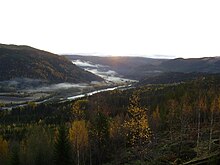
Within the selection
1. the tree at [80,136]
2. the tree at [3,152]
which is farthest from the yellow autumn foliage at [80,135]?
the tree at [3,152]

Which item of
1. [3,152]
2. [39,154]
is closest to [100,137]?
[39,154]

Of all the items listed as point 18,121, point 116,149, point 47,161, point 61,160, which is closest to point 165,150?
point 116,149

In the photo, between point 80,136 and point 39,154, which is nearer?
point 80,136

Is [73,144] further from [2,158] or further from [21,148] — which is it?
[2,158]

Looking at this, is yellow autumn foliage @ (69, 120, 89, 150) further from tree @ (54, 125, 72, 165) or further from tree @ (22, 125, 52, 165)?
tree @ (54, 125, 72, 165)

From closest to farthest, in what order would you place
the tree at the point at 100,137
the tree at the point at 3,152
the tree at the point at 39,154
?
the tree at the point at 100,137 < the tree at the point at 39,154 < the tree at the point at 3,152

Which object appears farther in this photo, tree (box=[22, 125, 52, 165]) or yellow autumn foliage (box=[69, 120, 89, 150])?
tree (box=[22, 125, 52, 165])

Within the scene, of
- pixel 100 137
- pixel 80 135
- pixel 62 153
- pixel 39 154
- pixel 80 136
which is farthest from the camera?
pixel 39 154

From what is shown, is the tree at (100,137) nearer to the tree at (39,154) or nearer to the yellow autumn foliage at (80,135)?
the yellow autumn foliage at (80,135)

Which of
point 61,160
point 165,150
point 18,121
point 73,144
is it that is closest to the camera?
point 61,160

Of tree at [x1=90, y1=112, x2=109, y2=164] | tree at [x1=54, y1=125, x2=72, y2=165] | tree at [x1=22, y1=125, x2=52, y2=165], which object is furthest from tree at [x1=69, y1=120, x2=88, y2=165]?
tree at [x1=54, y1=125, x2=72, y2=165]

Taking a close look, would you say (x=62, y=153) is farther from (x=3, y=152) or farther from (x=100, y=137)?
(x=3, y=152)
